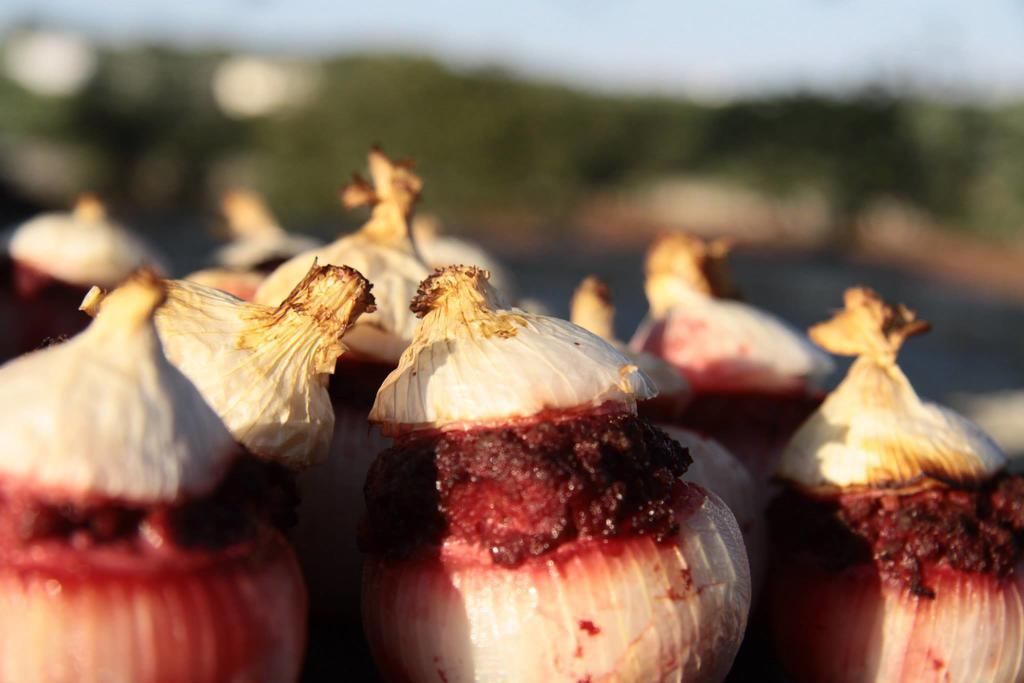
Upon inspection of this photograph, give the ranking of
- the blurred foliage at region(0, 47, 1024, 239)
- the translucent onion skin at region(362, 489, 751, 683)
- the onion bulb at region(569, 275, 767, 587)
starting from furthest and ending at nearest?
the blurred foliage at region(0, 47, 1024, 239) < the onion bulb at region(569, 275, 767, 587) < the translucent onion skin at region(362, 489, 751, 683)

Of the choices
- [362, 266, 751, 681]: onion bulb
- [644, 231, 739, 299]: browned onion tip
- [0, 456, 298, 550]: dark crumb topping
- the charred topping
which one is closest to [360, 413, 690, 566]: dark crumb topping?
[362, 266, 751, 681]: onion bulb

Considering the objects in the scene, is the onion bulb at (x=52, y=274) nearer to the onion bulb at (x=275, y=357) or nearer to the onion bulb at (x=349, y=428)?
the onion bulb at (x=349, y=428)

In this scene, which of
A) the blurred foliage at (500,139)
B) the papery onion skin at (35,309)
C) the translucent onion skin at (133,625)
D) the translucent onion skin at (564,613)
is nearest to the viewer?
the translucent onion skin at (133,625)

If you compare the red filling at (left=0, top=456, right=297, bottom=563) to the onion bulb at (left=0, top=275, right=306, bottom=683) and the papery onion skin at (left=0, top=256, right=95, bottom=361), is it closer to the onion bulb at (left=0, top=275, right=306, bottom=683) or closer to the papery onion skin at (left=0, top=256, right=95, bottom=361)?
the onion bulb at (left=0, top=275, right=306, bottom=683)

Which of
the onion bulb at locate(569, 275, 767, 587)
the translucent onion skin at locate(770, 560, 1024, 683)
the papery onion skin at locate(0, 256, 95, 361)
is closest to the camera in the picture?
the translucent onion skin at locate(770, 560, 1024, 683)

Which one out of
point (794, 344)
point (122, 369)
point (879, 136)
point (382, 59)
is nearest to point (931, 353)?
point (794, 344)

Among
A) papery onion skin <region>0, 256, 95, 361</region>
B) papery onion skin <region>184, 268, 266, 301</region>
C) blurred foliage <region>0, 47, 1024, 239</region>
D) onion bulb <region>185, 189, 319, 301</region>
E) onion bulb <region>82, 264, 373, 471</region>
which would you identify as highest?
blurred foliage <region>0, 47, 1024, 239</region>

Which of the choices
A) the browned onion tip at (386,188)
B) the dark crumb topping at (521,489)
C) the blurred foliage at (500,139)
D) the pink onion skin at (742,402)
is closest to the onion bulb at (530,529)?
the dark crumb topping at (521,489)
